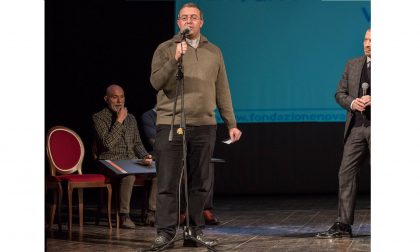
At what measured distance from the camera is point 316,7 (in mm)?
10406

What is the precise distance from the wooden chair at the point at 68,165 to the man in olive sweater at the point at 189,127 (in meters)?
1.53

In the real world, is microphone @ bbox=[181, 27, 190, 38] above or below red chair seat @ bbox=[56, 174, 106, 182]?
above

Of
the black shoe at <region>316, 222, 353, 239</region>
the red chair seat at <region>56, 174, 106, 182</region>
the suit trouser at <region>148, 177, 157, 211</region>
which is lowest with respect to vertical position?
the black shoe at <region>316, 222, 353, 239</region>

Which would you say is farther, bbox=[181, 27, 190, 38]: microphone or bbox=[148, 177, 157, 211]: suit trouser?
bbox=[148, 177, 157, 211]: suit trouser

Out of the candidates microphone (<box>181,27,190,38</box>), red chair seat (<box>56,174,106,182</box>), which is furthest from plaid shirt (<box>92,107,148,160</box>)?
microphone (<box>181,27,190,38</box>)

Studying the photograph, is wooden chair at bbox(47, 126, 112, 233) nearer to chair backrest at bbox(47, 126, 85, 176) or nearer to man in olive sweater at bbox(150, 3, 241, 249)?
chair backrest at bbox(47, 126, 85, 176)

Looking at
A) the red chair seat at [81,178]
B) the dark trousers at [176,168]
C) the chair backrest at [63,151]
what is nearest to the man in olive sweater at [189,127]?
the dark trousers at [176,168]

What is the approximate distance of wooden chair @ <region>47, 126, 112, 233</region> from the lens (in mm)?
7125

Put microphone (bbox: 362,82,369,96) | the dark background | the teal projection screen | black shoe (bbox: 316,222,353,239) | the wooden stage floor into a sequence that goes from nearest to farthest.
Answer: the wooden stage floor < microphone (bbox: 362,82,369,96) < black shoe (bbox: 316,222,353,239) < the dark background < the teal projection screen
